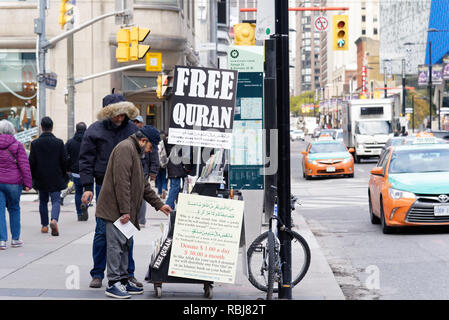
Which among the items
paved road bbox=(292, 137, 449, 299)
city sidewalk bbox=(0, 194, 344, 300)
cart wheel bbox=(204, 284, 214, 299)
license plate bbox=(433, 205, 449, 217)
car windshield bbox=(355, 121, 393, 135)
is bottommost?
paved road bbox=(292, 137, 449, 299)

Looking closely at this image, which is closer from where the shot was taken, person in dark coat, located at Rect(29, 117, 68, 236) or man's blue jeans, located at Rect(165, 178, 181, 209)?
person in dark coat, located at Rect(29, 117, 68, 236)

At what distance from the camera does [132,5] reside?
3284 centimetres

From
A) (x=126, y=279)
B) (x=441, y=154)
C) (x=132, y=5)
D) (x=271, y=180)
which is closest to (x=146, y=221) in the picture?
(x=271, y=180)

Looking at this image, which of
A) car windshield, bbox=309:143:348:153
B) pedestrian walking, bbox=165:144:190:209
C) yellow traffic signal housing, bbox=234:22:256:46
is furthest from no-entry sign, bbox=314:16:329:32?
yellow traffic signal housing, bbox=234:22:256:46

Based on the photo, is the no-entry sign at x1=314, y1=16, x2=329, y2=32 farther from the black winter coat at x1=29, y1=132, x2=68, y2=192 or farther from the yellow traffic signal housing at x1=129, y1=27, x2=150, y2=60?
the black winter coat at x1=29, y1=132, x2=68, y2=192

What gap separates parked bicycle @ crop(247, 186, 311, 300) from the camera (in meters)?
7.80

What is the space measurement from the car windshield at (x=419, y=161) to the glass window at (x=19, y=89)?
57.7 feet

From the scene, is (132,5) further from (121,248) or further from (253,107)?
(121,248)

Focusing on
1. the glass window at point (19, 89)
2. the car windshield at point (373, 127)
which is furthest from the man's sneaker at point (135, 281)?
the car windshield at point (373, 127)

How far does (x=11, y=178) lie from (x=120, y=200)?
431cm

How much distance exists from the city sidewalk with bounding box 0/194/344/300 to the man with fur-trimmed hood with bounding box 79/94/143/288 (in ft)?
0.90

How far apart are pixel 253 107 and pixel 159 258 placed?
12.6 ft

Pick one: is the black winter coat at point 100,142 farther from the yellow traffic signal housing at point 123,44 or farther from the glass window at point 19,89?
the glass window at point 19,89

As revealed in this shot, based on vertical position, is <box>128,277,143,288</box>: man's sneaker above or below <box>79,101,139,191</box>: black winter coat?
below
